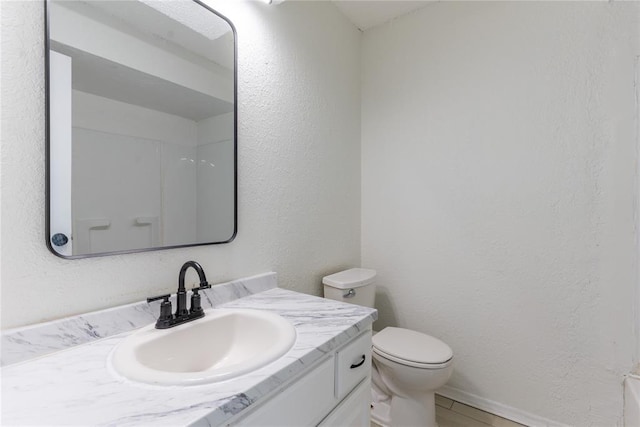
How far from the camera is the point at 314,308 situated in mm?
1058

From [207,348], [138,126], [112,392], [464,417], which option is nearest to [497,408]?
[464,417]

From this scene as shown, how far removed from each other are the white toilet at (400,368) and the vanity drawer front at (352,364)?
19.4 inches

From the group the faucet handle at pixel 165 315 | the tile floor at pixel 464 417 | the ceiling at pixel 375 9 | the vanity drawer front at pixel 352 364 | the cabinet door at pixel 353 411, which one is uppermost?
the ceiling at pixel 375 9

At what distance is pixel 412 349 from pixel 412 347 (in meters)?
0.02

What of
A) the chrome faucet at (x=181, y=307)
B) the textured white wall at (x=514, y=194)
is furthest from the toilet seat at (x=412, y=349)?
the chrome faucet at (x=181, y=307)

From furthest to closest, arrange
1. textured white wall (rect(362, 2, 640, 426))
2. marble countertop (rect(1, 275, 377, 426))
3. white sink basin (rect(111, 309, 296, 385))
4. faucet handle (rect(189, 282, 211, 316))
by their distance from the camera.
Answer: textured white wall (rect(362, 2, 640, 426)) < faucet handle (rect(189, 282, 211, 316)) < white sink basin (rect(111, 309, 296, 385)) < marble countertop (rect(1, 275, 377, 426))

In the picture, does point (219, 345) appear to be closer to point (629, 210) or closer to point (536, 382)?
point (536, 382)

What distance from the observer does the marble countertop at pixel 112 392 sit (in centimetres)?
50

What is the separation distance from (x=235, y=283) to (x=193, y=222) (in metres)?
0.30

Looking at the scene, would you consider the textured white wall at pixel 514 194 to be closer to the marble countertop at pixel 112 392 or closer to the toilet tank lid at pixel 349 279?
the toilet tank lid at pixel 349 279

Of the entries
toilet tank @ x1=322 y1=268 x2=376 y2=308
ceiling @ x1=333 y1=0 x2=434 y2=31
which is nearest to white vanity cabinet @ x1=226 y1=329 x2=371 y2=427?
toilet tank @ x1=322 y1=268 x2=376 y2=308

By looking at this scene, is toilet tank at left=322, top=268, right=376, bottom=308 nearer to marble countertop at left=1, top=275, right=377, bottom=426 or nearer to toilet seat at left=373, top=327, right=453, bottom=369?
toilet seat at left=373, top=327, right=453, bottom=369

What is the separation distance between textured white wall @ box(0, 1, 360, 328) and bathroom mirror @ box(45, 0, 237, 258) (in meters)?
0.04

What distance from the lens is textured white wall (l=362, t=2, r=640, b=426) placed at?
1352 mm
